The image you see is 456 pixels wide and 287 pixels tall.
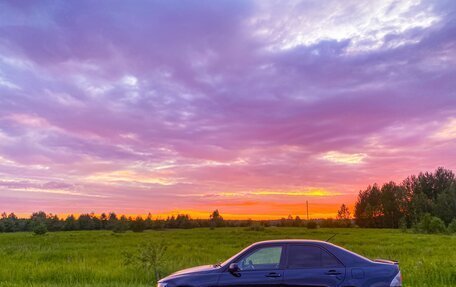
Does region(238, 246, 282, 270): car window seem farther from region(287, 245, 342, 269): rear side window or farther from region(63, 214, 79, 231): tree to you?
region(63, 214, 79, 231): tree

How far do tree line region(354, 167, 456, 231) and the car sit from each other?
93.0 m

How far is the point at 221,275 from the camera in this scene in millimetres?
8914

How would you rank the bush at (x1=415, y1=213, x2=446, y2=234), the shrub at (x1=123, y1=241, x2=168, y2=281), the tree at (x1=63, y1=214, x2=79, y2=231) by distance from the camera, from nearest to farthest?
the shrub at (x1=123, y1=241, x2=168, y2=281)
the bush at (x1=415, y1=213, x2=446, y2=234)
the tree at (x1=63, y1=214, x2=79, y2=231)

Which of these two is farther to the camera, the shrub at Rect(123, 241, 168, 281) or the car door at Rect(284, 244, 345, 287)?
the shrub at Rect(123, 241, 168, 281)

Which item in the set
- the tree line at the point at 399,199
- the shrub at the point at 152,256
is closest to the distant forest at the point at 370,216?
the tree line at the point at 399,199

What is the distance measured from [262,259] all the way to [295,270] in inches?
28.0

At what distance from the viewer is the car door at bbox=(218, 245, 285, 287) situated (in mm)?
8688

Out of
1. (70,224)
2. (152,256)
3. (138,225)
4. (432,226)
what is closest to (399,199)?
(432,226)

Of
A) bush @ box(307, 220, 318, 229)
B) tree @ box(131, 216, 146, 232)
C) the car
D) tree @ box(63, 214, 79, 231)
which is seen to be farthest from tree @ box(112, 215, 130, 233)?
the car

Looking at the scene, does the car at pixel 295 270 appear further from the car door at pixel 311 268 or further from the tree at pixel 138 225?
the tree at pixel 138 225

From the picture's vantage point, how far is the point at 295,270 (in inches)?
343

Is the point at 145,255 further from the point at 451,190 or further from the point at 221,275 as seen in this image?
the point at 451,190

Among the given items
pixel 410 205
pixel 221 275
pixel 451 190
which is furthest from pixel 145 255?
pixel 410 205

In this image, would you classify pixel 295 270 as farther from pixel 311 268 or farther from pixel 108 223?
pixel 108 223
